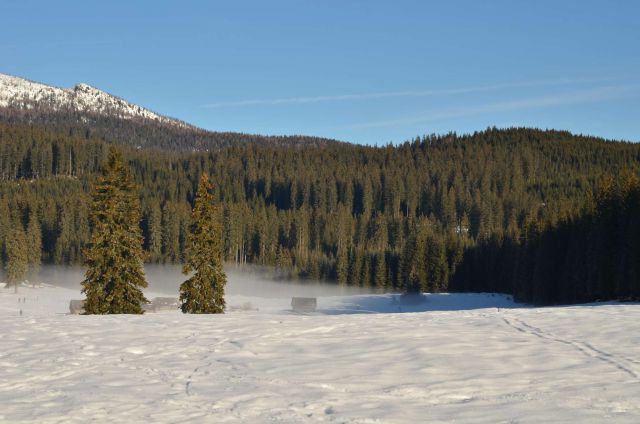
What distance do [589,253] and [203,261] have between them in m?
38.5

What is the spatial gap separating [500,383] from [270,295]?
108148 mm

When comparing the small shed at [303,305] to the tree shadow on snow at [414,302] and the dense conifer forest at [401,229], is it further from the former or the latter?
the dense conifer forest at [401,229]

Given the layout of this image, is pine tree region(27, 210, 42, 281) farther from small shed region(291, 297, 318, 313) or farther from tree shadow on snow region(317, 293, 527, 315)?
small shed region(291, 297, 318, 313)

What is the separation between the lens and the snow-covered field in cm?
943

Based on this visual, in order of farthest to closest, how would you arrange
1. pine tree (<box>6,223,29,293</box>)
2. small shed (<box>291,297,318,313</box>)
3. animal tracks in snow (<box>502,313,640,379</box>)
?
pine tree (<box>6,223,29,293</box>) → small shed (<box>291,297,318,313</box>) → animal tracks in snow (<box>502,313,640,379</box>)

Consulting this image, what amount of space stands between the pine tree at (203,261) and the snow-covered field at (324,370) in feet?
61.2

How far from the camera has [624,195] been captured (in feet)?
192

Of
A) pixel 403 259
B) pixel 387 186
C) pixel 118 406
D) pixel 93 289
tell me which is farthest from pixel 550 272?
pixel 387 186

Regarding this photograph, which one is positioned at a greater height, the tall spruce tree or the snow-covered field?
the tall spruce tree

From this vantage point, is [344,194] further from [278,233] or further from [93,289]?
[93,289]

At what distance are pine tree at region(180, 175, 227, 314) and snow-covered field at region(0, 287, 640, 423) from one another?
18668mm

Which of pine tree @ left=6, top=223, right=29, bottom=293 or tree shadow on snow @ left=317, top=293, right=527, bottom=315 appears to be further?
pine tree @ left=6, top=223, right=29, bottom=293

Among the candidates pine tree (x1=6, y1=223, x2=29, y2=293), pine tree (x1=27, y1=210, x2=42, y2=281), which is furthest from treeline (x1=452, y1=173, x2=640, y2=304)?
pine tree (x1=27, y1=210, x2=42, y2=281)

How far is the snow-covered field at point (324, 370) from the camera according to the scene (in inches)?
371
